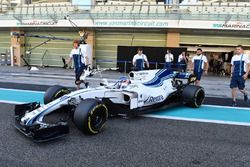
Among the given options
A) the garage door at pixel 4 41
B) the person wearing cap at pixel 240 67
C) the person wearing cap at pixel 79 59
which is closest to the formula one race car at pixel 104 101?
the person wearing cap at pixel 240 67

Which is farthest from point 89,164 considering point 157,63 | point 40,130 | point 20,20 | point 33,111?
point 20,20

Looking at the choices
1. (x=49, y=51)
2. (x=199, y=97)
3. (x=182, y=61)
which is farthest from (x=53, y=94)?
(x=49, y=51)

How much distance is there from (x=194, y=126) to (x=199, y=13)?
16.2 metres

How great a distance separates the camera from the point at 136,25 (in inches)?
826

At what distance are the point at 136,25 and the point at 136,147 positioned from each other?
17204mm

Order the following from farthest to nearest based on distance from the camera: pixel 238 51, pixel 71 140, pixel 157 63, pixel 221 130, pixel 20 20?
1. pixel 20 20
2. pixel 157 63
3. pixel 238 51
4. pixel 221 130
5. pixel 71 140

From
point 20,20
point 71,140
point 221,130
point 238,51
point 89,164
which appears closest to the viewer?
point 89,164

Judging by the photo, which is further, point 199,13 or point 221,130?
point 199,13

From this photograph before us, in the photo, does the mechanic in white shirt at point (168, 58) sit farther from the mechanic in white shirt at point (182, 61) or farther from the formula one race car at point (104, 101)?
the formula one race car at point (104, 101)

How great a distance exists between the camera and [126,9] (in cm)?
2252

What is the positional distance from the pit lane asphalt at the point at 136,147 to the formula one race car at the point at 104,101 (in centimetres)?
23

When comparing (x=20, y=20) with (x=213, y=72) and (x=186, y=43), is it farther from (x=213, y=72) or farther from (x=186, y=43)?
(x=213, y=72)

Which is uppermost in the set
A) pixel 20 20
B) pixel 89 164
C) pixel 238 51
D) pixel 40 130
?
pixel 20 20

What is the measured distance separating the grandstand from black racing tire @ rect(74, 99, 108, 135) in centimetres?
1610
